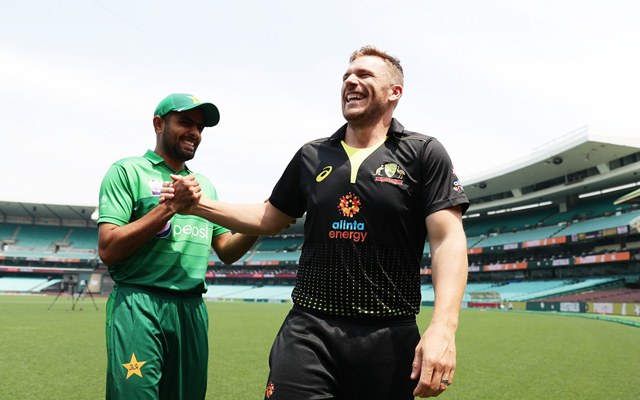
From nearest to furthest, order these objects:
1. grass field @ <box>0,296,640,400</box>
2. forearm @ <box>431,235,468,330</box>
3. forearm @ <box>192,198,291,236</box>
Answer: forearm @ <box>431,235,468,330</box>, forearm @ <box>192,198,291,236</box>, grass field @ <box>0,296,640,400</box>

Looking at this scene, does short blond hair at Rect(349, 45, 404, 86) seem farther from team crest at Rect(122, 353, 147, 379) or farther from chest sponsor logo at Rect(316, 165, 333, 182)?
team crest at Rect(122, 353, 147, 379)

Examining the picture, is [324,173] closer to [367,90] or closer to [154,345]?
[367,90]

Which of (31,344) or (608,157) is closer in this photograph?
(31,344)

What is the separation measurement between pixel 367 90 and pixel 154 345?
6.05 ft

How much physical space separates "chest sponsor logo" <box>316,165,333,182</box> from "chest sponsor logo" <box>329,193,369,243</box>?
177mm

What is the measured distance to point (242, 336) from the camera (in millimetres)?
13430

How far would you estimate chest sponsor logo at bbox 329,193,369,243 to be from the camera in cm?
219

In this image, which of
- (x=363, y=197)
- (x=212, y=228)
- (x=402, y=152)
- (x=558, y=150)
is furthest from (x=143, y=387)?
(x=558, y=150)

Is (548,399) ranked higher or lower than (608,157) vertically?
lower

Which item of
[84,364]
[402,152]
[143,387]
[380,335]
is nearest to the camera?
[380,335]

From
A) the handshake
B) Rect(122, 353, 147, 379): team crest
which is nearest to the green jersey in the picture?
the handshake

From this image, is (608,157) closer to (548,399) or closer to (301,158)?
(548,399)

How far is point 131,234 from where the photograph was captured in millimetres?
2654

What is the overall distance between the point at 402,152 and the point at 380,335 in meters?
0.86
